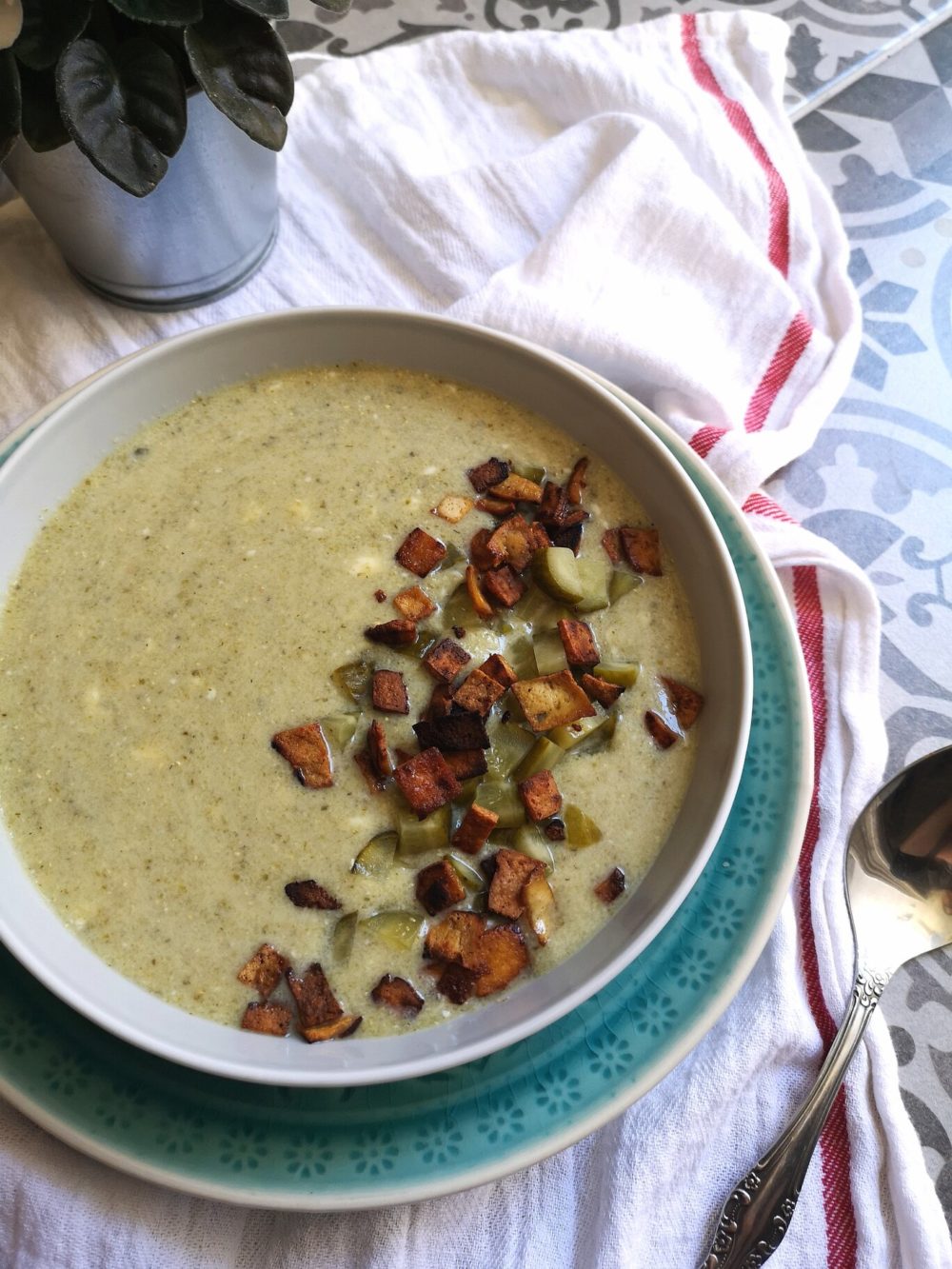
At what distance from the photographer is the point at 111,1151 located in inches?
50.3

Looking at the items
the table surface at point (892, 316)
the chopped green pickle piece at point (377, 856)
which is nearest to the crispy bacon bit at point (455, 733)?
the chopped green pickle piece at point (377, 856)

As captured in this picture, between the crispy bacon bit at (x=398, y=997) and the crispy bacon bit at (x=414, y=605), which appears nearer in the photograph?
the crispy bacon bit at (x=398, y=997)

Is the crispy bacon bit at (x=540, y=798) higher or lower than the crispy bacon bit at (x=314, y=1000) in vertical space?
lower

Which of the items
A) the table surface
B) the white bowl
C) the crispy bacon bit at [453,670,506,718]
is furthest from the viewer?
the table surface

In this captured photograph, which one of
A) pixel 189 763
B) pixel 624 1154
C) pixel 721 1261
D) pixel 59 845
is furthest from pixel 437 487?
pixel 721 1261

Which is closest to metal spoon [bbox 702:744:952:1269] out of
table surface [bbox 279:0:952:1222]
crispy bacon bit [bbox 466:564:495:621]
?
table surface [bbox 279:0:952:1222]

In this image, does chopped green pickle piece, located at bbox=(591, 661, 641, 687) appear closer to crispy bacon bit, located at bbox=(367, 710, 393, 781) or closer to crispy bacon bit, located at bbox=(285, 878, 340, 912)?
crispy bacon bit, located at bbox=(367, 710, 393, 781)

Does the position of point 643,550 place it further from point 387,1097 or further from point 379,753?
point 387,1097

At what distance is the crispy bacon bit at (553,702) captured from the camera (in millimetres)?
1460

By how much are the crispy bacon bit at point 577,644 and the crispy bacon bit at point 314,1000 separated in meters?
0.54

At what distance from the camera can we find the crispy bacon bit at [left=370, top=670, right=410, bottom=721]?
147 centimetres

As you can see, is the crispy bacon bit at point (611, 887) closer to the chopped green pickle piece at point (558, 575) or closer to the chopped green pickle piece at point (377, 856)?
the chopped green pickle piece at point (377, 856)

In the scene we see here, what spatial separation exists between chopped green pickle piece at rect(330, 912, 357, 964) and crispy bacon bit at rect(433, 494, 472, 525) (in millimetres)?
622

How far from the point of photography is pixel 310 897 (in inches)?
53.7
